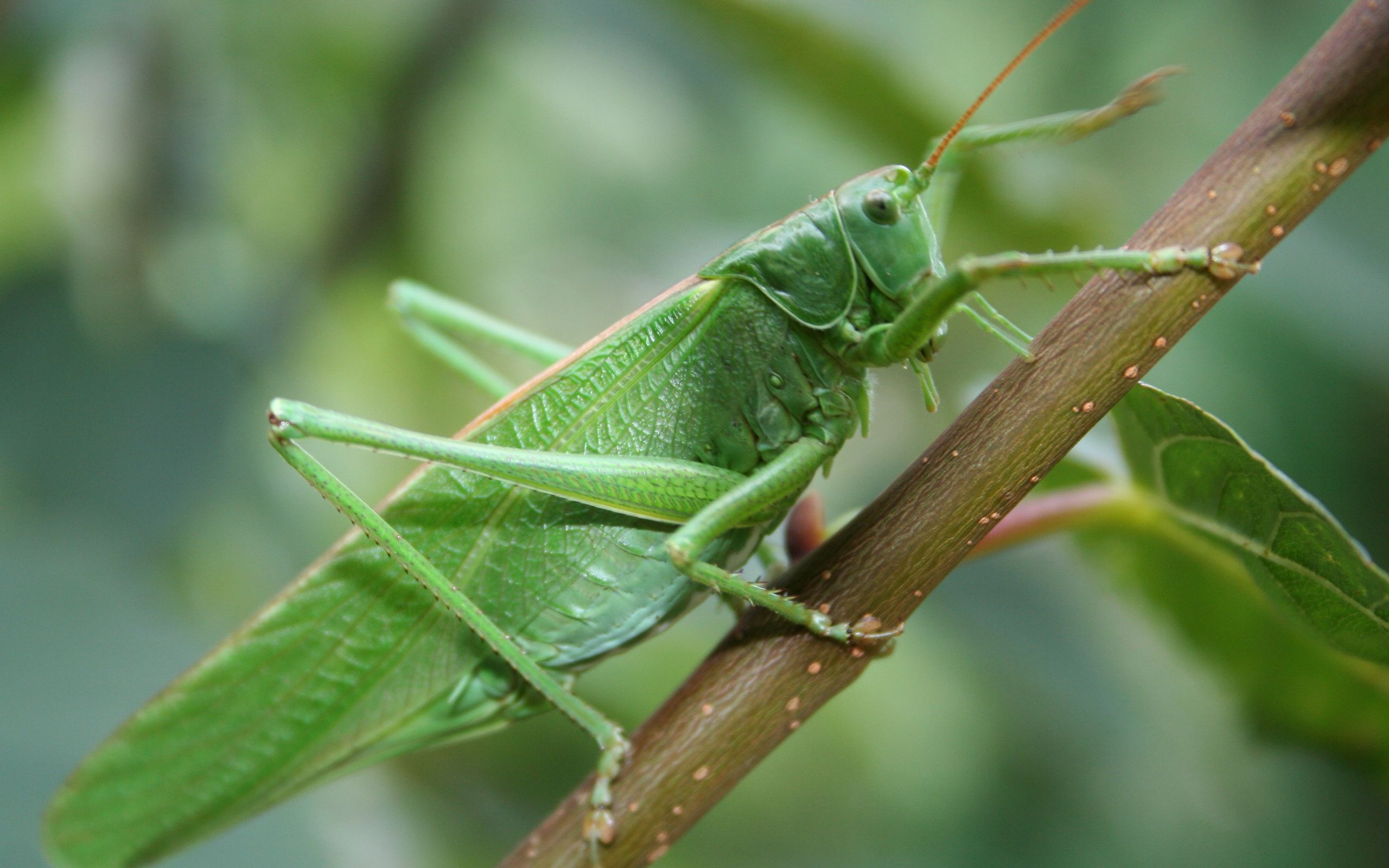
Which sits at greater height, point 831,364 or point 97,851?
point 831,364

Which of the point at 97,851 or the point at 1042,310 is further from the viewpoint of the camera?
the point at 1042,310

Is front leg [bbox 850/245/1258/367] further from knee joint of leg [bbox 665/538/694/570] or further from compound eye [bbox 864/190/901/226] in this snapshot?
knee joint of leg [bbox 665/538/694/570]

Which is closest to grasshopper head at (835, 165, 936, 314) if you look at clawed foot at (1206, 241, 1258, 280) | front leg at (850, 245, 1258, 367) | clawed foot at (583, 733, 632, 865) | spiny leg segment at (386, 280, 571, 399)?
front leg at (850, 245, 1258, 367)

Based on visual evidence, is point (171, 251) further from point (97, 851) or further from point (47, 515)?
point (97, 851)

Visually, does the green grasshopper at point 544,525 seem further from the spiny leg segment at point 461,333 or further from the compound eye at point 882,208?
the spiny leg segment at point 461,333

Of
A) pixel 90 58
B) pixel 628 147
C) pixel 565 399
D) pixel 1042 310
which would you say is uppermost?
pixel 628 147

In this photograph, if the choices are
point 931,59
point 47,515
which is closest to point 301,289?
point 47,515

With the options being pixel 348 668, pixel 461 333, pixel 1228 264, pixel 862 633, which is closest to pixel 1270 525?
pixel 1228 264
